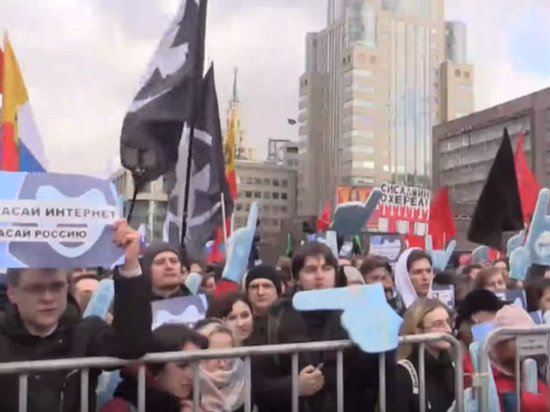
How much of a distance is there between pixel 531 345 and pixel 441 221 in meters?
8.20

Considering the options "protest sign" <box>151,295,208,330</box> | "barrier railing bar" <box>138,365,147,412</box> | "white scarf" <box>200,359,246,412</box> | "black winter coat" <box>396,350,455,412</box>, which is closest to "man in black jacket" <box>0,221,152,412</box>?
"barrier railing bar" <box>138,365,147,412</box>

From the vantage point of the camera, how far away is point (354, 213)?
884cm

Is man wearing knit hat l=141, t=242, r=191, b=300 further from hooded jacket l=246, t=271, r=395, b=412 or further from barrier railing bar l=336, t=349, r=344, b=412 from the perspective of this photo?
barrier railing bar l=336, t=349, r=344, b=412

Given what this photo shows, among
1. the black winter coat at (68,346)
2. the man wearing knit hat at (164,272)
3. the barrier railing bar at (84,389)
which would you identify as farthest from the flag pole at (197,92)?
the barrier railing bar at (84,389)

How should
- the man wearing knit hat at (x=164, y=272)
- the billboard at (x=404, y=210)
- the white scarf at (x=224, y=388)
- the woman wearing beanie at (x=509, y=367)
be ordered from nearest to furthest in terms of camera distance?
the white scarf at (x=224, y=388), the woman wearing beanie at (x=509, y=367), the man wearing knit hat at (x=164, y=272), the billboard at (x=404, y=210)

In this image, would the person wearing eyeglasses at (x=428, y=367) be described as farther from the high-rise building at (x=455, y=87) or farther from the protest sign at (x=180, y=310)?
the high-rise building at (x=455, y=87)

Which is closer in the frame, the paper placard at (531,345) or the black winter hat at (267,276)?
the paper placard at (531,345)

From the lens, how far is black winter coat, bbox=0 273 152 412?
3.15 metres

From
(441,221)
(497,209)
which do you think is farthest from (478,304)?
(441,221)

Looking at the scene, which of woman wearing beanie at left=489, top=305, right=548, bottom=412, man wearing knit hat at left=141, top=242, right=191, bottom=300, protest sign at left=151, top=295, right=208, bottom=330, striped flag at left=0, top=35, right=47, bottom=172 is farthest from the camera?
striped flag at left=0, top=35, right=47, bottom=172

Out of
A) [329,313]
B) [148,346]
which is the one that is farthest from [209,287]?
[148,346]

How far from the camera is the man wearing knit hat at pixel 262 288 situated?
5145 millimetres

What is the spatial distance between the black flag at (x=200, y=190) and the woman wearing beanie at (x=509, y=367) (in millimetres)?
3055

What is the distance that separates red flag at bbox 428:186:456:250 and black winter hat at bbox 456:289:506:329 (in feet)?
23.5
